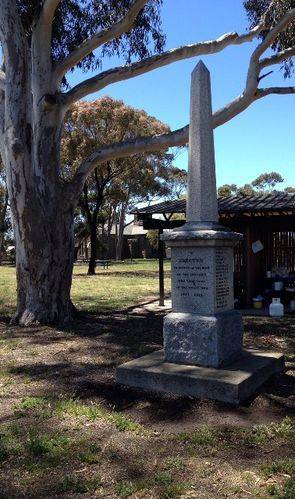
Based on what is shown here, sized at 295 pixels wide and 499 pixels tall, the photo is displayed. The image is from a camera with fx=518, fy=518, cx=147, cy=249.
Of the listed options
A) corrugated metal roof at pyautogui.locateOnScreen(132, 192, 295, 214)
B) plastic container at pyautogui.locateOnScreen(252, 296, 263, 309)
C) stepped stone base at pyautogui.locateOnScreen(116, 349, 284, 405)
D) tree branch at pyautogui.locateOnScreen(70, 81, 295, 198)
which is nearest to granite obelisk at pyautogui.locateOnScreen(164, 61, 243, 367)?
stepped stone base at pyautogui.locateOnScreen(116, 349, 284, 405)

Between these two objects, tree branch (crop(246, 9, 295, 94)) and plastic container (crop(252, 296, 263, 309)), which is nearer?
tree branch (crop(246, 9, 295, 94))

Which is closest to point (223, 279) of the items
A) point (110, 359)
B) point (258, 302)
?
point (110, 359)

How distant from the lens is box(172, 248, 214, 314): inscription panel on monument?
19.5ft

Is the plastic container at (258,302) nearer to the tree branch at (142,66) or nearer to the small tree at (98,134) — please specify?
the tree branch at (142,66)

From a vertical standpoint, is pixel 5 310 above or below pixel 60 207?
below

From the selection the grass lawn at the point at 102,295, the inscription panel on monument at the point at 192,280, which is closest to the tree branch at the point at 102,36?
the grass lawn at the point at 102,295

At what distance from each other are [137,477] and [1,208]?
153ft

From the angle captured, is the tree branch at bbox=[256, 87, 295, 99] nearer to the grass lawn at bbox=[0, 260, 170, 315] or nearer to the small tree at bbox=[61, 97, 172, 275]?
the grass lawn at bbox=[0, 260, 170, 315]

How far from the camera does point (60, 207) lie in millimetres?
10625

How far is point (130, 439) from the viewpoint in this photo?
447cm

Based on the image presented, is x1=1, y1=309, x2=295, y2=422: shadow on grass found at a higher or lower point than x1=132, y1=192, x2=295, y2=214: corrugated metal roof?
lower

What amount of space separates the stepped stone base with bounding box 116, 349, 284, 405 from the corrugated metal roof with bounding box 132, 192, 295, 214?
7.00 meters

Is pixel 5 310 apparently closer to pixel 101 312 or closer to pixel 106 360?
pixel 101 312

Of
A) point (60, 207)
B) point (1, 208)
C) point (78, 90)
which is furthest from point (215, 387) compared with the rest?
point (1, 208)
